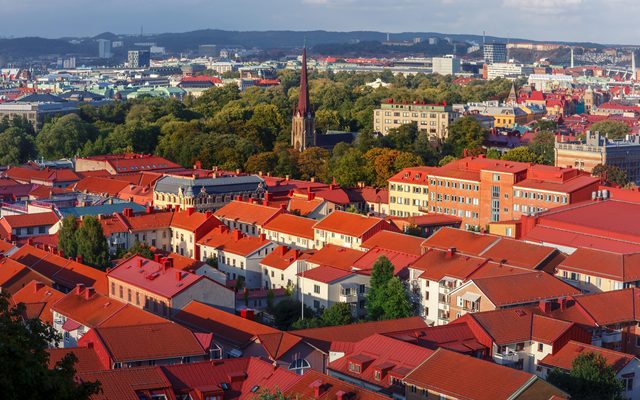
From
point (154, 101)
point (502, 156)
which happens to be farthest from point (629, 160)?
point (154, 101)

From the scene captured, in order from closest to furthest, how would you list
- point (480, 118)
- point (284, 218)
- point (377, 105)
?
point (284, 218) < point (480, 118) < point (377, 105)

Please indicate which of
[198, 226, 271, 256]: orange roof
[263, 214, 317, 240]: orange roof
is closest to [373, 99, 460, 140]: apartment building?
[263, 214, 317, 240]: orange roof

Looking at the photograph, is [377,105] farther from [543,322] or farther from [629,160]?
[543,322]

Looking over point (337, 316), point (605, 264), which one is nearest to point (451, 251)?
point (605, 264)

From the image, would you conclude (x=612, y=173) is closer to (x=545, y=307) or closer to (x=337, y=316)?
(x=337, y=316)

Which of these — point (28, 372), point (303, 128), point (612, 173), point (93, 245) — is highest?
point (28, 372)

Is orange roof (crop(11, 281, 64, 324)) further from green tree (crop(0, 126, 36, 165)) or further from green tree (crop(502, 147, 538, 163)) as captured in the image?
green tree (crop(0, 126, 36, 165))
